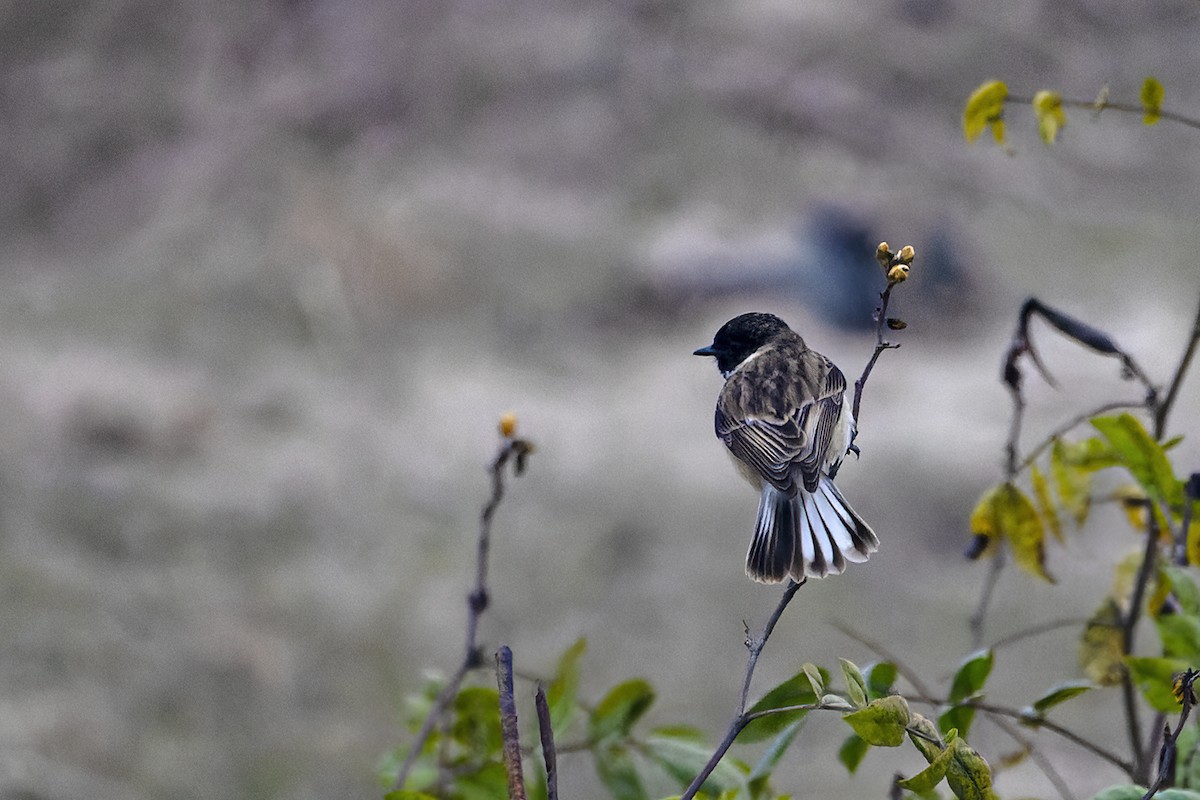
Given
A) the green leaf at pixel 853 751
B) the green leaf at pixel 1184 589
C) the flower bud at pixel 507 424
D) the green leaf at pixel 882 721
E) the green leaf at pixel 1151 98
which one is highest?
the green leaf at pixel 1151 98

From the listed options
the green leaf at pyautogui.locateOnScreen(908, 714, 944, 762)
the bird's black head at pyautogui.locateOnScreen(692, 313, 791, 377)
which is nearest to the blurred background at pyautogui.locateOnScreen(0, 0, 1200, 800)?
the bird's black head at pyautogui.locateOnScreen(692, 313, 791, 377)

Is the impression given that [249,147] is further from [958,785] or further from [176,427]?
[958,785]

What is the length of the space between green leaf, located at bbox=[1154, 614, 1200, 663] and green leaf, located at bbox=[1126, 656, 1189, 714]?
0.02 metres

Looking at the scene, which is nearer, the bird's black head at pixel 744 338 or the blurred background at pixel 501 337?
the bird's black head at pixel 744 338

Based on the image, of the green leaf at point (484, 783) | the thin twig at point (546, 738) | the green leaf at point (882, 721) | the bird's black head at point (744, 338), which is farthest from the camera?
the bird's black head at point (744, 338)

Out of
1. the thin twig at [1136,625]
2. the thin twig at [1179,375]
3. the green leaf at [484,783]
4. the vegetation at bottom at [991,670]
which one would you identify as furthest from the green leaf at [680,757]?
the thin twig at [1179,375]

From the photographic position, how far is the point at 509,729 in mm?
746

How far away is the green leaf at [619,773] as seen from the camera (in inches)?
46.4

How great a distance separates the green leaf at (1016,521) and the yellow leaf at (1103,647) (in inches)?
3.0

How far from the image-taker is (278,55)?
5641mm

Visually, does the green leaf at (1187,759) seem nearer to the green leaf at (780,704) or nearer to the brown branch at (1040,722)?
the brown branch at (1040,722)

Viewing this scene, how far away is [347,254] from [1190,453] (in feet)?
9.81

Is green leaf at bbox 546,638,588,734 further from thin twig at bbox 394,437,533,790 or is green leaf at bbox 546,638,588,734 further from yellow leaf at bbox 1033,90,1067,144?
yellow leaf at bbox 1033,90,1067,144

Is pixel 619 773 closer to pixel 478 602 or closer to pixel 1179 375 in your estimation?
pixel 478 602
